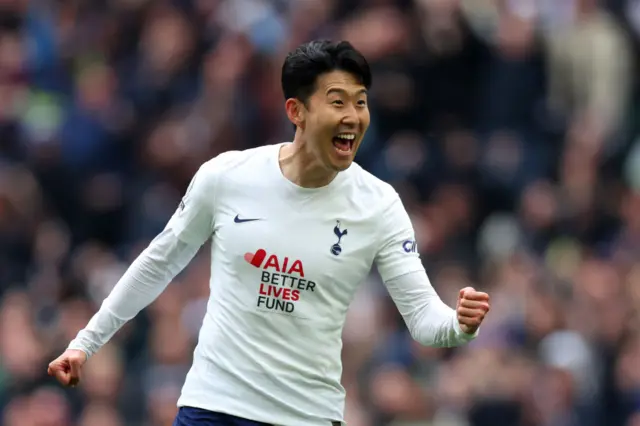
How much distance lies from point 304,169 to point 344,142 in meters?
0.27

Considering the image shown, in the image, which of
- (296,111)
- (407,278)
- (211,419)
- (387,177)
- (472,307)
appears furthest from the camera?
(387,177)

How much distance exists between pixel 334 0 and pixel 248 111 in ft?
5.15

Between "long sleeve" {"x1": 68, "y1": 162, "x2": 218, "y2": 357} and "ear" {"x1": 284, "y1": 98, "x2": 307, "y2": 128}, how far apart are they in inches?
18.8

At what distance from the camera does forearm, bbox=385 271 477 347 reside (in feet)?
24.9

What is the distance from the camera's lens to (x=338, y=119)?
7664 millimetres

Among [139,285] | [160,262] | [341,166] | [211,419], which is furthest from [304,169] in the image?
[211,419]

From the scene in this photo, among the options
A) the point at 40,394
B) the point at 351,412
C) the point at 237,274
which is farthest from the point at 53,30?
the point at 237,274

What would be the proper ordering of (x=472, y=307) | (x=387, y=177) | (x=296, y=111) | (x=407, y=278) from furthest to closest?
1. (x=387, y=177)
2. (x=296, y=111)
3. (x=407, y=278)
4. (x=472, y=307)

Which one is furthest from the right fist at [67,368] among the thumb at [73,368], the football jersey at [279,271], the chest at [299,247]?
the chest at [299,247]

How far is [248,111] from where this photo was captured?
1502 centimetres

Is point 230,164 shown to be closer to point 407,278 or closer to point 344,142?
point 344,142

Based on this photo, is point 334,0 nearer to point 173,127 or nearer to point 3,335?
point 173,127

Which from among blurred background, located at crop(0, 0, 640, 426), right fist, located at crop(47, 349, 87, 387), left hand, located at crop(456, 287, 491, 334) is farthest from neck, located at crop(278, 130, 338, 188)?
blurred background, located at crop(0, 0, 640, 426)

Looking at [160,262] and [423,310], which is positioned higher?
[160,262]
